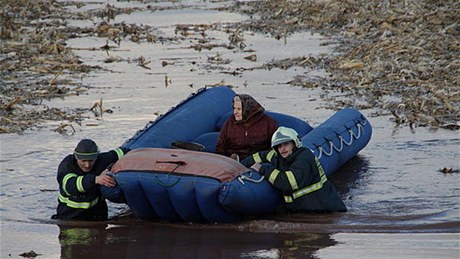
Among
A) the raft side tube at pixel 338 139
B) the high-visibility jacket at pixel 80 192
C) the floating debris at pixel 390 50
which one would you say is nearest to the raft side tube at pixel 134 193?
the high-visibility jacket at pixel 80 192

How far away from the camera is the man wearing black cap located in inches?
433

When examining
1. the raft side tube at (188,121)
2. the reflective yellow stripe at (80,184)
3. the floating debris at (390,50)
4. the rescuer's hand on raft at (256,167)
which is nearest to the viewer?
the reflective yellow stripe at (80,184)

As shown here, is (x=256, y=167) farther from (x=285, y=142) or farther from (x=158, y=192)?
(x=158, y=192)

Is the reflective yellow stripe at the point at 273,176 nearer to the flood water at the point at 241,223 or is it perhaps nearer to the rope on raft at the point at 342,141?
the flood water at the point at 241,223

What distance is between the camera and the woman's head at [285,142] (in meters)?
11.1

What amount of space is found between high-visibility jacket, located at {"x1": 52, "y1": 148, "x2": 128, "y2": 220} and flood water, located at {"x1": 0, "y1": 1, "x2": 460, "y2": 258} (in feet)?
0.42

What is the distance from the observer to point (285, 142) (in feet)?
36.6

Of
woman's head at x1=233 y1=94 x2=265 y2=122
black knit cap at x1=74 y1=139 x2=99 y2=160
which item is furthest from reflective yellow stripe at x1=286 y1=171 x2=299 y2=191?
black knit cap at x1=74 y1=139 x2=99 y2=160

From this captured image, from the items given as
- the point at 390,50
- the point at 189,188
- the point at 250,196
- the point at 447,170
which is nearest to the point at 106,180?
the point at 189,188

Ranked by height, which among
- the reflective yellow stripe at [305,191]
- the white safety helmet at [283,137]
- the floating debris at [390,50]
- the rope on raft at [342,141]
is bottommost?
the floating debris at [390,50]

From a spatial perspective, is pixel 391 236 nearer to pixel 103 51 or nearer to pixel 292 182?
pixel 292 182

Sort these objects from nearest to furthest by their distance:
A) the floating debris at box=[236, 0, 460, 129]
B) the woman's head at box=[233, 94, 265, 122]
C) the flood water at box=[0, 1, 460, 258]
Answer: the flood water at box=[0, 1, 460, 258] < the woman's head at box=[233, 94, 265, 122] < the floating debris at box=[236, 0, 460, 129]

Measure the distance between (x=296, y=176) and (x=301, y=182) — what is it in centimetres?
8

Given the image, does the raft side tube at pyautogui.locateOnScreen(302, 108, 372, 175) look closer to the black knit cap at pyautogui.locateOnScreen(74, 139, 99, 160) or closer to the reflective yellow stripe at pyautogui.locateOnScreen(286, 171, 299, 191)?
the reflective yellow stripe at pyautogui.locateOnScreen(286, 171, 299, 191)
